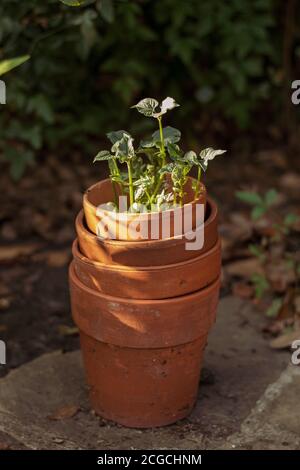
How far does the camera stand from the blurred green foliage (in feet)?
13.8

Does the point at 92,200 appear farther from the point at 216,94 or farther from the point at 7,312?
the point at 216,94

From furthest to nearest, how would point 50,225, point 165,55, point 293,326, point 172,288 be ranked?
point 165,55 < point 50,225 < point 293,326 < point 172,288

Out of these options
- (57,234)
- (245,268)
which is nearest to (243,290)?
(245,268)

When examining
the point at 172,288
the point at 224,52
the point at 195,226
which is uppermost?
the point at 224,52

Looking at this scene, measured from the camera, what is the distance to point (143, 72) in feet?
14.4

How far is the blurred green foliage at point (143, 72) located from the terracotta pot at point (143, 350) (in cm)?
156

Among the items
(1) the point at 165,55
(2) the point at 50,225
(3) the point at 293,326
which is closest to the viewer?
(3) the point at 293,326

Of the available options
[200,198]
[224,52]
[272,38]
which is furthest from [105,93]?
[200,198]

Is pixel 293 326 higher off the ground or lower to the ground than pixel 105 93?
lower

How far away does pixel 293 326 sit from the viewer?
11.1 ft

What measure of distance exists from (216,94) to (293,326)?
70.5 inches

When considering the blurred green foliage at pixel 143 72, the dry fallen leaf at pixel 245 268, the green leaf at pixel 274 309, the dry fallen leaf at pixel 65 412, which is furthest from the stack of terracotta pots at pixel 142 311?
the blurred green foliage at pixel 143 72

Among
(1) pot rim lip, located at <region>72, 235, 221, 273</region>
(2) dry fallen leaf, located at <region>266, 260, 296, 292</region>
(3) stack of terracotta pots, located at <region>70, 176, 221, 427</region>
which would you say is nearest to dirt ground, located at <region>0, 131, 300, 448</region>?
(2) dry fallen leaf, located at <region>266, 260, 296, 292</region>

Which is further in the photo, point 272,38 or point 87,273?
point 272,38
